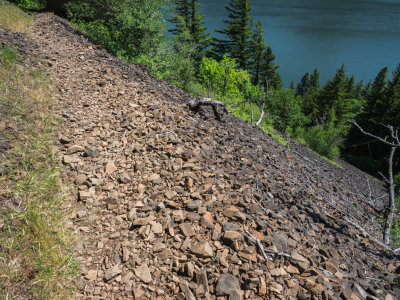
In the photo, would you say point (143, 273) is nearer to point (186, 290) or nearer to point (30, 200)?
point (186, 290)

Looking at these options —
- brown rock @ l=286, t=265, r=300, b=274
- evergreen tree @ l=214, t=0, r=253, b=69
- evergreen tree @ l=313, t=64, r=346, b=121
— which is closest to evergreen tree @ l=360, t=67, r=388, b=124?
evergreen tree @ l=313, t=64, r=346, b=121

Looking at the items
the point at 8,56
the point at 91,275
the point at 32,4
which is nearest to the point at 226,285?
the point at 91,275

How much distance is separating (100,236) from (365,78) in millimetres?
103165

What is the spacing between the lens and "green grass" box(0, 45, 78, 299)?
2.28 m

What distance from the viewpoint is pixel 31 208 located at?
2807mm

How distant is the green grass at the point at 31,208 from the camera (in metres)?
2.28

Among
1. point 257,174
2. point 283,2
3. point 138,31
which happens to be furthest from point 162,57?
point 283,2

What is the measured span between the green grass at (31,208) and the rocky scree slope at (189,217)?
21 cm

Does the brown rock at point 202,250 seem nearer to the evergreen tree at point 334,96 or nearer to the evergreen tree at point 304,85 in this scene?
the evergreen tree at point 334,96

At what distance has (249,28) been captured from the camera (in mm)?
34188

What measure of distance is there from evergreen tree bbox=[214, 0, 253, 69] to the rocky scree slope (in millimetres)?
30647

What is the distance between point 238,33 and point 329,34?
107m

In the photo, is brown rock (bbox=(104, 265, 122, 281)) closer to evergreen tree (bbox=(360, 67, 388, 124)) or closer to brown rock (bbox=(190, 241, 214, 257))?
brown rock (bbox=(190, 241, 214, 257))

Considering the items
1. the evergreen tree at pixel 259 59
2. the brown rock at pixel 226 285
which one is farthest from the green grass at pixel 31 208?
the evergreen tree at pixel 259 59
